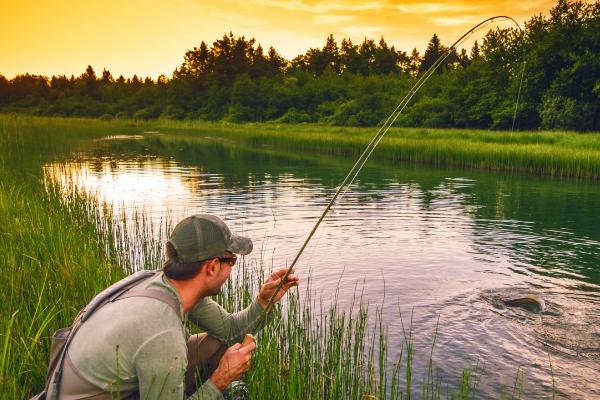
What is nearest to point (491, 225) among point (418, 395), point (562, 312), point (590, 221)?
point (590, 221)

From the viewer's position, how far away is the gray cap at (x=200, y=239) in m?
2.86

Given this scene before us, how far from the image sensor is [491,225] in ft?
45.3

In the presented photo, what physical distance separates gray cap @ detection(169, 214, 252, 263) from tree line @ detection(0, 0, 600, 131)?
418 cm

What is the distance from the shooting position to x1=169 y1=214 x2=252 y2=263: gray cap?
286cm

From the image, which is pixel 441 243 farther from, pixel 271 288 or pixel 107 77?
pixel 107 77

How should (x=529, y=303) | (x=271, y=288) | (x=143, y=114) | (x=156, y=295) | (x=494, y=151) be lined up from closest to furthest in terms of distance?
(x=156, y=295) → (x=271, y=288) → (x=529, y=303) → (x=494, y=151) → (x=143, y=114)

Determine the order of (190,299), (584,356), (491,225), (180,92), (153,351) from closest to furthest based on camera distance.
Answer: (153,351)
(190,299)
(584,356)
(491,225)
(180,92)

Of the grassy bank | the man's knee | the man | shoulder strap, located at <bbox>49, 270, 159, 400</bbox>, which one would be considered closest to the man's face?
the man

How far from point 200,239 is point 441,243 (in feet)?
31.7

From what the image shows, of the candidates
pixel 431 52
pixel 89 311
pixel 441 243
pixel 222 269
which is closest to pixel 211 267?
pixel 222 269

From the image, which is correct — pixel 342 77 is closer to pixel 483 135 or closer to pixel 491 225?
pixel 483 135

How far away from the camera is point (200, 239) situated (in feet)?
9.46

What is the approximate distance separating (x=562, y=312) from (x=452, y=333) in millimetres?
1912

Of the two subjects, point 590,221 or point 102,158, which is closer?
point 590,221
